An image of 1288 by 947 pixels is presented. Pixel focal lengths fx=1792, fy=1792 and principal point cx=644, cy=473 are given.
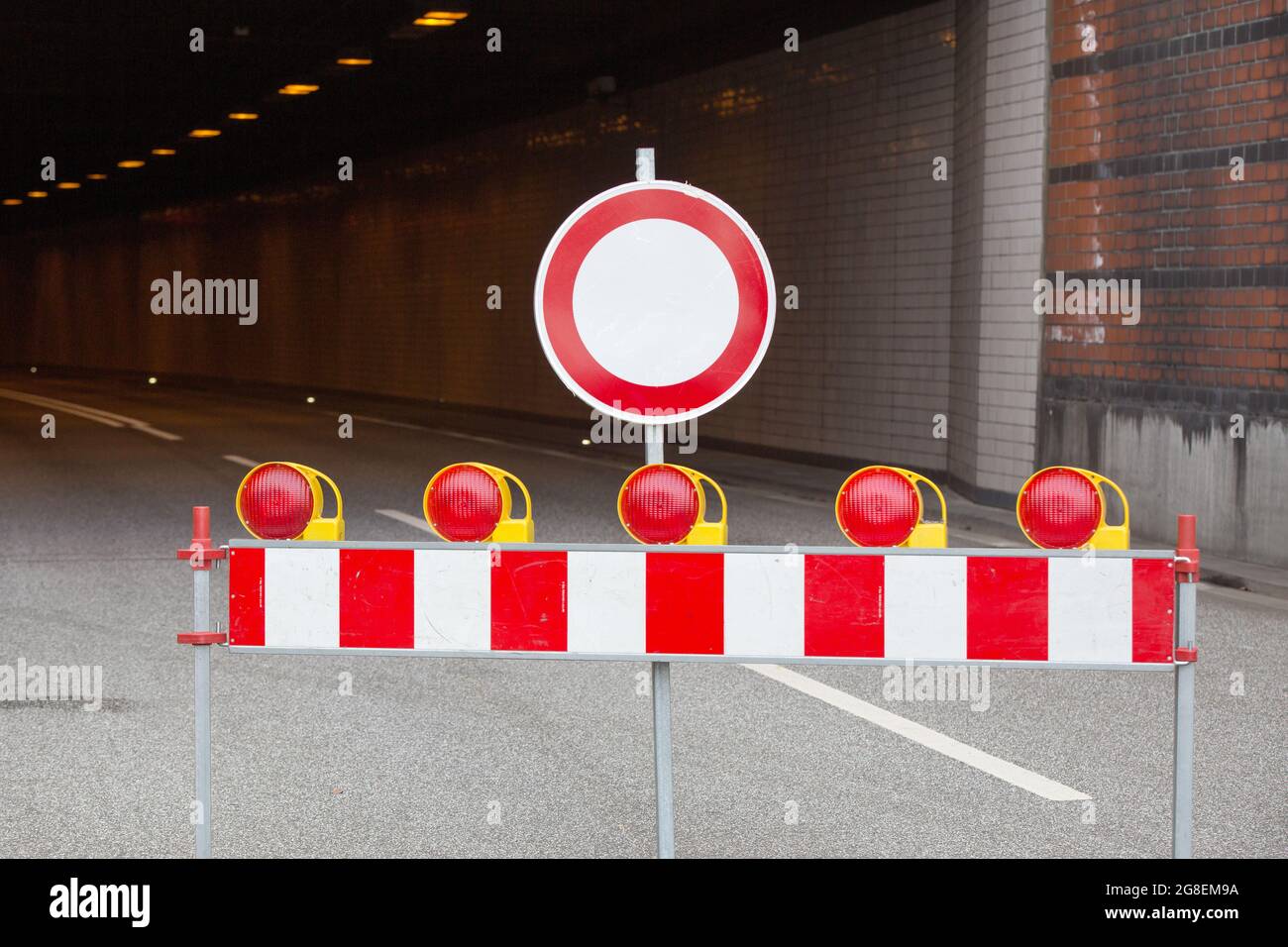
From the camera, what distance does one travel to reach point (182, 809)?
A: 5562mm

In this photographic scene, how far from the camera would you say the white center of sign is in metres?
4.44

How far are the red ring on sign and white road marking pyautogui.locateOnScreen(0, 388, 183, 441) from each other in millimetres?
19001

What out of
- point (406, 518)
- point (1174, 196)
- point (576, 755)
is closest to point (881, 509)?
point (576, 755)

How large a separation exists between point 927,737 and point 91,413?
24240 mm

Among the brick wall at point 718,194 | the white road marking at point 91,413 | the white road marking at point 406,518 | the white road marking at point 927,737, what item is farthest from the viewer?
the white road marking at point 91,413

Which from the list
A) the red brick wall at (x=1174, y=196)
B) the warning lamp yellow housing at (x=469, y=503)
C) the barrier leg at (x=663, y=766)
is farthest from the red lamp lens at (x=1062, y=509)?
the red brick wall at (x=1174, y=196)

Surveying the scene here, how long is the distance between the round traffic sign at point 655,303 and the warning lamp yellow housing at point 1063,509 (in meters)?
0.76

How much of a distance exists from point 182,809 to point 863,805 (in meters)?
2.12

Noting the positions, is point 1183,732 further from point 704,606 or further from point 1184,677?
point 704,606

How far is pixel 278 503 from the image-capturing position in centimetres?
449

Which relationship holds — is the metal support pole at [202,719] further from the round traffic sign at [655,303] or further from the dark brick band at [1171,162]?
the dark brick band at [1171,162]

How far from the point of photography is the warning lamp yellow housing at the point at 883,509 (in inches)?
167
